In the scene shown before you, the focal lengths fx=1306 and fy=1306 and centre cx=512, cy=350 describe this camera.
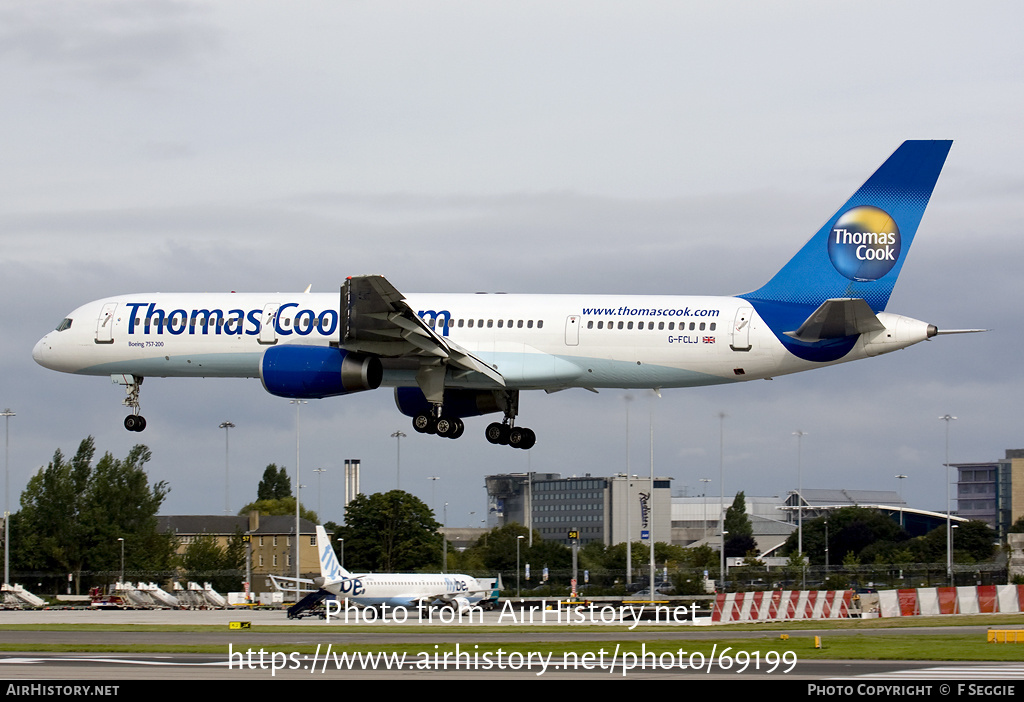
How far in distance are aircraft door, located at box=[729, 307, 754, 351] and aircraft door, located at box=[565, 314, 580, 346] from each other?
543 cm

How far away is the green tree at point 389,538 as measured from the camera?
441 feet

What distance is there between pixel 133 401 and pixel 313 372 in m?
9.54

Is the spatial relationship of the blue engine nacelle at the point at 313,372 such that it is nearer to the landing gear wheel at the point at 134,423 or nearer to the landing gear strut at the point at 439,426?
the landing gear strut at the point at 439,426

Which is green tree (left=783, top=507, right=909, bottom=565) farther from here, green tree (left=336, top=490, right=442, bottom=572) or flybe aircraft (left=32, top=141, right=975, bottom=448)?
flybe aircraft (left=32, top=141, right=975, bottom=448)

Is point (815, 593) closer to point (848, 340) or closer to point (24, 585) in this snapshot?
point (848, 340)

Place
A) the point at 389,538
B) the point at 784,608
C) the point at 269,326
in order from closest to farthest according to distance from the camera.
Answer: the point at 269,326 → the point at 784,608 → the point at 389,538

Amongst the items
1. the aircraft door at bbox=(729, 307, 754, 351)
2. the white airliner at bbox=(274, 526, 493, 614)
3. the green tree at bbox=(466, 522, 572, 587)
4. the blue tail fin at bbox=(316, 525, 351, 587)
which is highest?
the aircraft door at bbox=(729, 307, 754, 351)

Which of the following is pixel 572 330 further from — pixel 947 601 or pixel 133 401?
pixel 947 601

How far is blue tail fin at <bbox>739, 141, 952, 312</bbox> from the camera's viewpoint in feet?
152

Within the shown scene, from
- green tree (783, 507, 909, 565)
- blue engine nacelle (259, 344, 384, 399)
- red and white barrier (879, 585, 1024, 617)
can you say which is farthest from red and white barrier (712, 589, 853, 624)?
green tree (783, 507, 909, 565)

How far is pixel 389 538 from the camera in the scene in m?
135

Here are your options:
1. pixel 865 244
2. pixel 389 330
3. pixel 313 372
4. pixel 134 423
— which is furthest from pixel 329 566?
pixel 865 244

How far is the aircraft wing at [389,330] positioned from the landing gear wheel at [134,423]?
1009cm
